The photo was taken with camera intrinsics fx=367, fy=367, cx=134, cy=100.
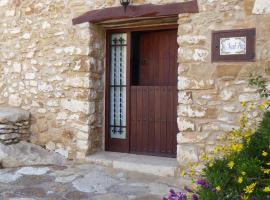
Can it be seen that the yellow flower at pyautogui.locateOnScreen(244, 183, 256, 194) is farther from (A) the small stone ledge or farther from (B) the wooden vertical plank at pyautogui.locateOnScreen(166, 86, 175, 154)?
(A) the small stone ledge

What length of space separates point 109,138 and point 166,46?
4.89ft

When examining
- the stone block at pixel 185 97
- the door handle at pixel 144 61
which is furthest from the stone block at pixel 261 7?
the door handle at pixel 144 61

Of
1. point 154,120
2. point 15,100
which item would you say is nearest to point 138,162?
point 154,120

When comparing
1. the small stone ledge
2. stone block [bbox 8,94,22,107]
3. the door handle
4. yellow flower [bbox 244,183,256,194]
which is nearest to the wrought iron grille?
the door handle

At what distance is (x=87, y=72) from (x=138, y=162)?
1.33 m

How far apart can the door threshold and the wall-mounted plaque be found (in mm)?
1342

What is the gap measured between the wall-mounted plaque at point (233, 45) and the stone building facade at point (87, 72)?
0.18ft

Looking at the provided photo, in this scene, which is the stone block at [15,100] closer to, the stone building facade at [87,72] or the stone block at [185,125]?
the stone building facade at [87,72]

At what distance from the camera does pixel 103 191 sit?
371 cm

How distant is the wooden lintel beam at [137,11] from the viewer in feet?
13.5

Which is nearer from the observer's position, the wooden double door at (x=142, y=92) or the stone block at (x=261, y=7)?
the stone block at (x=261, y=7)

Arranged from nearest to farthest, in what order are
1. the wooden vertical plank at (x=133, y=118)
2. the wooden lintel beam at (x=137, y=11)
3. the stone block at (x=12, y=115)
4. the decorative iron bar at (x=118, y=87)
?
the wooden lintel beam at (x=137, y=11), the stone block at (x=12, y=115), the wooden vertical plank at (x=133, y=118), the decorative iron bar at (x=118, y=87)

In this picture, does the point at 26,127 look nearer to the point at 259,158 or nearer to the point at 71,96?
the point at 71,96

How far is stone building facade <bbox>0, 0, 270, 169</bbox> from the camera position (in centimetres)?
390
